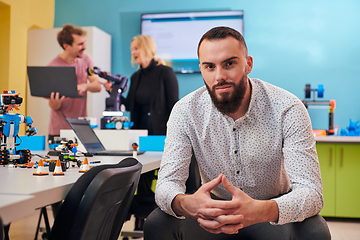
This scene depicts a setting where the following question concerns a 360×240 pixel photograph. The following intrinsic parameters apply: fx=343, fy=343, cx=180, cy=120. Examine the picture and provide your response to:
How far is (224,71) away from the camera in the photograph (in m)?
1.27

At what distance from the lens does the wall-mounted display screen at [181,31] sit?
4.28m

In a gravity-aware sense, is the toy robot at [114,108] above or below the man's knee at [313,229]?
above

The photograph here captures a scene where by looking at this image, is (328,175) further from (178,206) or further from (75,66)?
(75,66)

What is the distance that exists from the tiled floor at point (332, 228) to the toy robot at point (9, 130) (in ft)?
4.64

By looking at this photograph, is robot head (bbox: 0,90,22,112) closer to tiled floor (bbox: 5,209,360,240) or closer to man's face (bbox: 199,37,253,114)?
man's face (bbox: 199,37,253,114)

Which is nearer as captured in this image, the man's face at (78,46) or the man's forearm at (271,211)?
the man's forearm at (271,211)

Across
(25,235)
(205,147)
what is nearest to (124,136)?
(205,147)

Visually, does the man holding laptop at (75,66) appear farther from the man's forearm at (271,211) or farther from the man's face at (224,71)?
the man's forearm at (271,211)

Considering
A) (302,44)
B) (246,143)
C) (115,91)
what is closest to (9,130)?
(246,143)

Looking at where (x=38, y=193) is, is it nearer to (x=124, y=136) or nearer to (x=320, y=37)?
(x=124, y=136)

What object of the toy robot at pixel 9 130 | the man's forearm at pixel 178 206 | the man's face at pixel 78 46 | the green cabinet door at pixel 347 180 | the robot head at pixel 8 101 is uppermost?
the man's face at pixel 78 46

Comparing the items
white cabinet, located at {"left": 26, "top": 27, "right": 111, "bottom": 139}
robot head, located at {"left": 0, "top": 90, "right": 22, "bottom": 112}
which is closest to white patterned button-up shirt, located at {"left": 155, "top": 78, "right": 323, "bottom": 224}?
robot head, located at {"left": 0, "top": 90, "right": 22, "bottom": 112}

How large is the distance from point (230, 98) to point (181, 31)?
10.6 feet

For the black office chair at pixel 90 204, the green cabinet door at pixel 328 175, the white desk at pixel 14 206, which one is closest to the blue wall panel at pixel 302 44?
the green cabinet door at pixel 328 175
